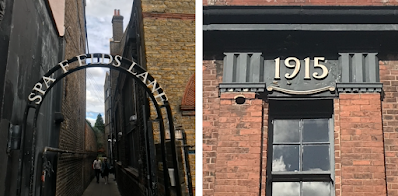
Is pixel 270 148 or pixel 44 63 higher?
pixel 44 63

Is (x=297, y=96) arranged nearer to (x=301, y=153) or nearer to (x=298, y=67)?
(x=298, y=67)

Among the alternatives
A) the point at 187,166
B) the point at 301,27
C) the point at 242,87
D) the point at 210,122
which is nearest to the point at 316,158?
the point at 242,87

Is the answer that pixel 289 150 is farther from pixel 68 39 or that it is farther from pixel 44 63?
pixel 68 39

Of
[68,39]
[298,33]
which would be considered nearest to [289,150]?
[298,33]

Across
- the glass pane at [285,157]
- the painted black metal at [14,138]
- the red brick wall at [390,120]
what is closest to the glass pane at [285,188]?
the glass pane at [285,157]

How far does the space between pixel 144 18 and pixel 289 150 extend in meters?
4.11

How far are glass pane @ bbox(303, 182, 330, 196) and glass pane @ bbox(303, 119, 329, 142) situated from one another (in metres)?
0.53

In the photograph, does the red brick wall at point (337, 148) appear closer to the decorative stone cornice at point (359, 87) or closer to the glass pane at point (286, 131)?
the decorative stone cornice at point (359, 87)

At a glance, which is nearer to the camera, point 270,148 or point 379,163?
point 379,163

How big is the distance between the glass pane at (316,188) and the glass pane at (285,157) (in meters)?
0.29

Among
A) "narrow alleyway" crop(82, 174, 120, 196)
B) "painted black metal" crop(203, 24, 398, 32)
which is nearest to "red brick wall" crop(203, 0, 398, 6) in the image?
"painted black metal" crop(203, 24, 398, 32)

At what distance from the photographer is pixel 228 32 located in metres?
4.85

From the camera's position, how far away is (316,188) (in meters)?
4.75

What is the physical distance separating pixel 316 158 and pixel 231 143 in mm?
1097
